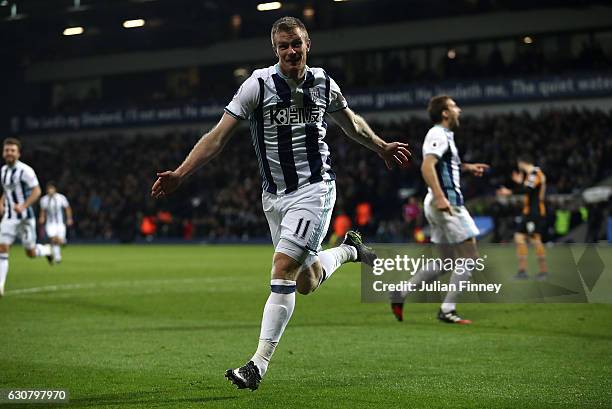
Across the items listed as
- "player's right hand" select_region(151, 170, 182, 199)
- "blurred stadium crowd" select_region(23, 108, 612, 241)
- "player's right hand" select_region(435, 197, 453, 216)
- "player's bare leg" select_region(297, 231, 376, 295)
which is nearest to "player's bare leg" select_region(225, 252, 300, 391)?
"player's bare leg" select_region(297, 231, 376, 295)

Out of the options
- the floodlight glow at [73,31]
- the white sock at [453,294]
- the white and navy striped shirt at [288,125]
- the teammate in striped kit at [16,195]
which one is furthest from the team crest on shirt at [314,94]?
the floodlight glow at [73,31]

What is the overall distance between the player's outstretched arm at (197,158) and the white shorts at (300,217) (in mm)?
694

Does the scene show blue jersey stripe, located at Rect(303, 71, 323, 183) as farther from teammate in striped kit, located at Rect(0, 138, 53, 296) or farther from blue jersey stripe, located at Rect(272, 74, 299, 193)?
teammate in striped kit, located at Rect(0, 138, 53, 296)

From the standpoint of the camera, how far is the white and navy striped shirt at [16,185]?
14164mm

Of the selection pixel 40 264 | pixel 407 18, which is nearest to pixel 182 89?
pixel 407 18

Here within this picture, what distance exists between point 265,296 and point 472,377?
7.38 meters

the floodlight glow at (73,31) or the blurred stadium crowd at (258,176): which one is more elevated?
the floodlight glow at (73,31)

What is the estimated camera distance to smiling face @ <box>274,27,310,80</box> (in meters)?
6.16

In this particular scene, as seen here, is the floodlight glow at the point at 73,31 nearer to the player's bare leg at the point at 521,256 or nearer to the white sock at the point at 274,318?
the player's bare leg at the point at 521,256

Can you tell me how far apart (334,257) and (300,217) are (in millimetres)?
1205

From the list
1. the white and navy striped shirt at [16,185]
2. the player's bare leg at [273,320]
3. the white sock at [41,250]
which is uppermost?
the white and navy striped shirt at [16,185]

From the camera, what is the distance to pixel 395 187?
34812 mm

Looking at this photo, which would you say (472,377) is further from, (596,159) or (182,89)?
(182,89)

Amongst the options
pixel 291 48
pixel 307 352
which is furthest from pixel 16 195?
pixel 291 48
